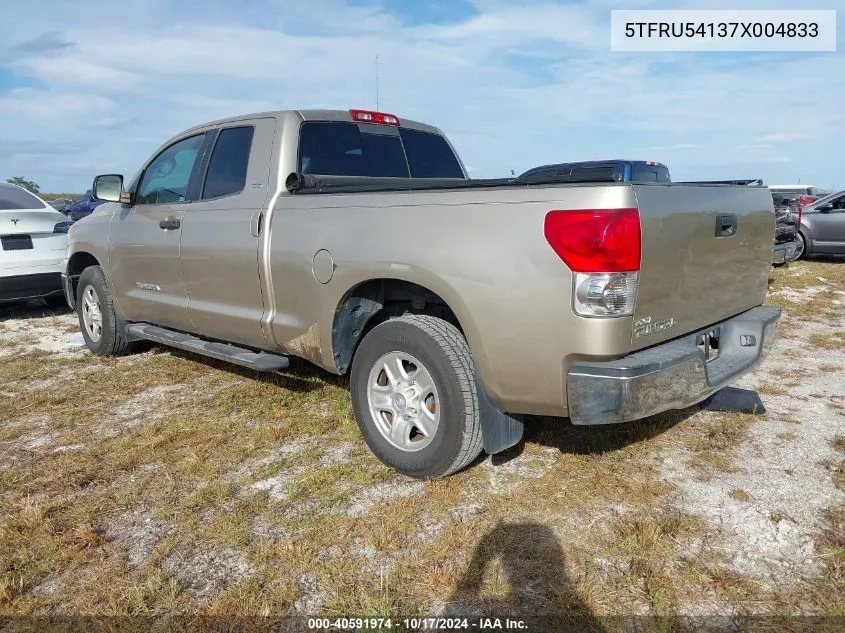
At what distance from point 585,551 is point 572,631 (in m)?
0.49

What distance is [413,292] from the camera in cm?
336

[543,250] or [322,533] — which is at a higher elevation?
[543,250]

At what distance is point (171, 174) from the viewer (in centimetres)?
491

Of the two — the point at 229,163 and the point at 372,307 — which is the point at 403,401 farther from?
the point at 229,163

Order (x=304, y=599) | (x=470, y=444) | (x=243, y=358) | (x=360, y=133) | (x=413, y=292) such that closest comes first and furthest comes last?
(x=304, y=599), (x=470, y=444), (x=413, y=292), (x=243, y=358), (x=360, y=133)

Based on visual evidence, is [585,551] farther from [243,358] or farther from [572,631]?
[243,358]

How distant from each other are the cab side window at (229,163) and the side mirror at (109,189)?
1000mm

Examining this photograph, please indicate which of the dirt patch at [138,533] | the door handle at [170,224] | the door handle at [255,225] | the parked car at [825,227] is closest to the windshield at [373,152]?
the door handle at [255,225]

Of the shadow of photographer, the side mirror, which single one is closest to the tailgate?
the shadow of photographer

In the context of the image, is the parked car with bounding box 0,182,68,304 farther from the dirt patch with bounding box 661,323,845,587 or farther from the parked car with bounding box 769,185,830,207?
the parked car with bounding box 769,185,830,207

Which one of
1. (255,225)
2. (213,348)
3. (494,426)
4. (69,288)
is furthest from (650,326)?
(69,288)

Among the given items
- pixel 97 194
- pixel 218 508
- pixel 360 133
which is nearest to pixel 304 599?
pixel 218 508

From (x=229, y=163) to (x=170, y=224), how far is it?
70 centimetres

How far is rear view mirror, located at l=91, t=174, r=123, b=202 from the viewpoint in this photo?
5023 millimetres
